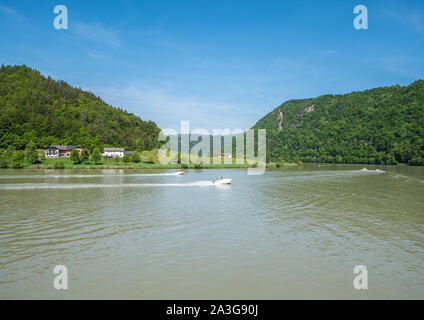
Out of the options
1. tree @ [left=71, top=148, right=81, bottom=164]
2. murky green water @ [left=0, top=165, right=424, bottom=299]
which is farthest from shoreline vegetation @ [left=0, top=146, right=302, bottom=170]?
murky green water @ [left=0, top=165, right=424, bottom=299]

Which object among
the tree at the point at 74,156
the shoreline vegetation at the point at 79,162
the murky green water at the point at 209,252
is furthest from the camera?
the tree at the point at 74,156

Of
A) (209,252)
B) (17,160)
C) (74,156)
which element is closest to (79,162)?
(74,156)

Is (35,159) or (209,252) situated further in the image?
(35,159)

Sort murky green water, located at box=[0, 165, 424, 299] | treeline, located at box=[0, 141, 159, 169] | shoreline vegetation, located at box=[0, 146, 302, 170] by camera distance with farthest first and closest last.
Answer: shoreline vegetation, located at box=[0, 146, 302, 170], treeline, located at box=[0, 141, 159, 169], murky green water, located at box=[0, 165, 424, 299]

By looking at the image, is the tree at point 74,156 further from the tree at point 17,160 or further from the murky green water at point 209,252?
the murky green water at point 209,252

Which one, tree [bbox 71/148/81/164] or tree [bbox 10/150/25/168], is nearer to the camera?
tree [bbox 10/150/25/168]

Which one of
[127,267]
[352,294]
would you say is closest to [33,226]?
[127,267]

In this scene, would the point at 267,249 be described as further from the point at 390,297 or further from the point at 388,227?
the point at 388,227

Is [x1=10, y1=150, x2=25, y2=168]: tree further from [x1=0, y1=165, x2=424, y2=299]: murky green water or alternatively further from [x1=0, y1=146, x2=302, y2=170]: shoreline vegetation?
[x1=0, y1=165, x2=424, y2=299]: murky green water

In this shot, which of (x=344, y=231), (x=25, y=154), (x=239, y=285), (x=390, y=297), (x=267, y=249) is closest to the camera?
(x=390, y=297)

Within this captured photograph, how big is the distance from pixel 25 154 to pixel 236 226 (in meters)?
123

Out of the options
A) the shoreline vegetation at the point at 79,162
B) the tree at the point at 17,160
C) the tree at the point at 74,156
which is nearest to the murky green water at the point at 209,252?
the shoreline vegetation at the point at 79,162

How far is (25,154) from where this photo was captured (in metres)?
117

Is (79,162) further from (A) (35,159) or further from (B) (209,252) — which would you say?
(B) (209,252)
